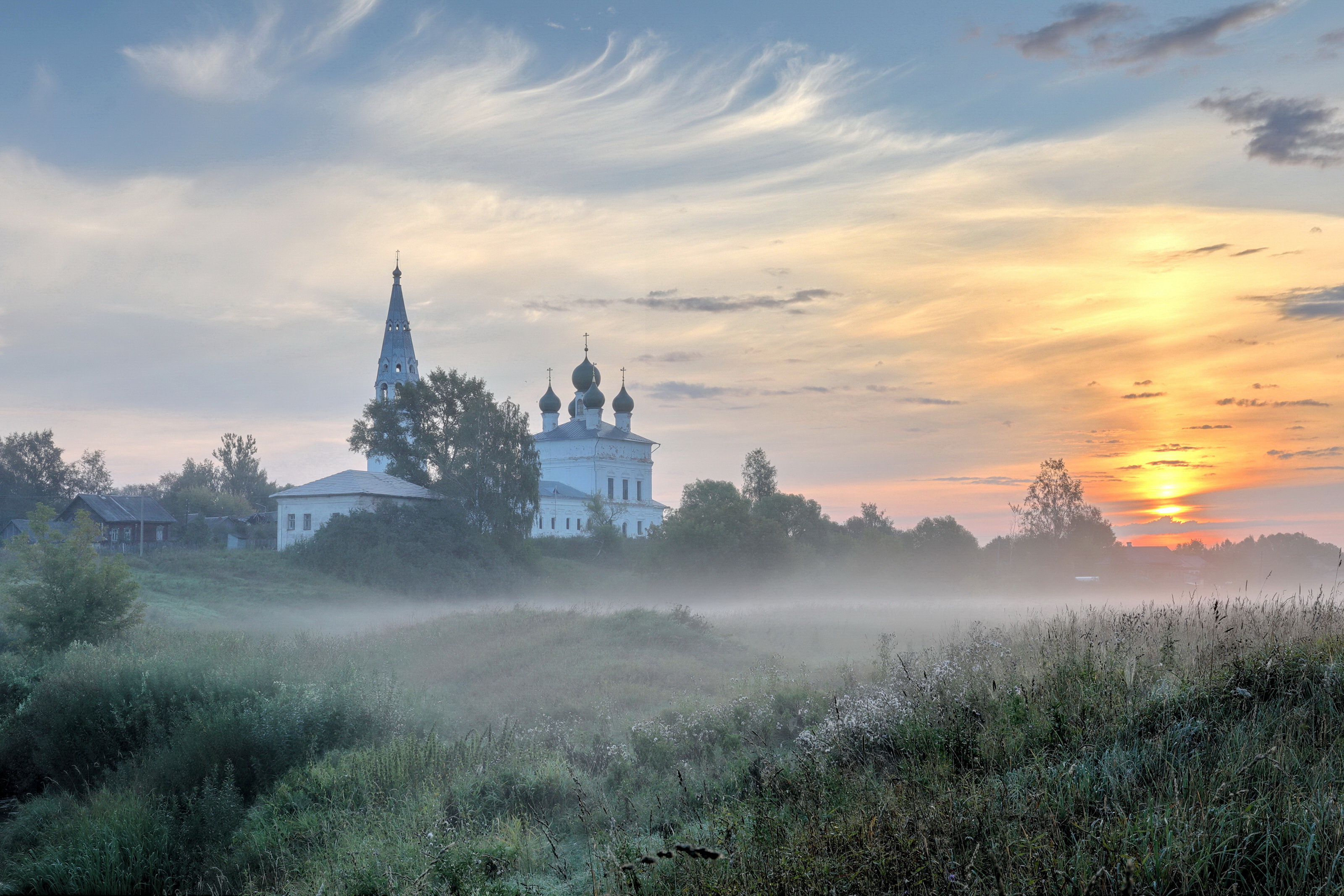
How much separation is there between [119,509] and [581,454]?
1393 inches

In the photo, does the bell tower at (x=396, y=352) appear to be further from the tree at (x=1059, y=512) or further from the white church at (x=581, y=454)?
the tree at (x=1059, y=512)

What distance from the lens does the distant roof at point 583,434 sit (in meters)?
81.2

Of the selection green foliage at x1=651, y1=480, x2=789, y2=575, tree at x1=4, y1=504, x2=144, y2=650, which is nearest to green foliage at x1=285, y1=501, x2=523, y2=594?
green foliage at x1=651, y1=480, x2=789, y2=575

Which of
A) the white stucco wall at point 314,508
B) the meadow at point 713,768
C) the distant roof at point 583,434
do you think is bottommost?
the meadow at point 713,768

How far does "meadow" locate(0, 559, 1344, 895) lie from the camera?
192 inches

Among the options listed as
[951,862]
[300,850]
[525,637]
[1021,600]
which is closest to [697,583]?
[1021,600]

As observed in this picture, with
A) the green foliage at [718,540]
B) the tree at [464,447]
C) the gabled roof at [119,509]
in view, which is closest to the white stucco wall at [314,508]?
the tree at [464,447]

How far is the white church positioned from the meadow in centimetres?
5243

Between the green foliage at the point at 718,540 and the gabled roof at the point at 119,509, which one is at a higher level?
the gabled roof at the point at 119,509

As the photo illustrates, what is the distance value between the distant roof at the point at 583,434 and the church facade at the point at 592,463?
7cm

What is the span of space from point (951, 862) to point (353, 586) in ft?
137

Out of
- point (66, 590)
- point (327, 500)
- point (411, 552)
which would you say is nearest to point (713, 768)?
point (66, 590)

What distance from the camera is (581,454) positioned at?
80.6 metres

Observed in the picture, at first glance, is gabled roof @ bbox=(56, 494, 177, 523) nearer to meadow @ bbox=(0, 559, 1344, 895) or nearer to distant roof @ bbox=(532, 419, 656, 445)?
distant roof @ bbox=(532, 419, 656, 445)
